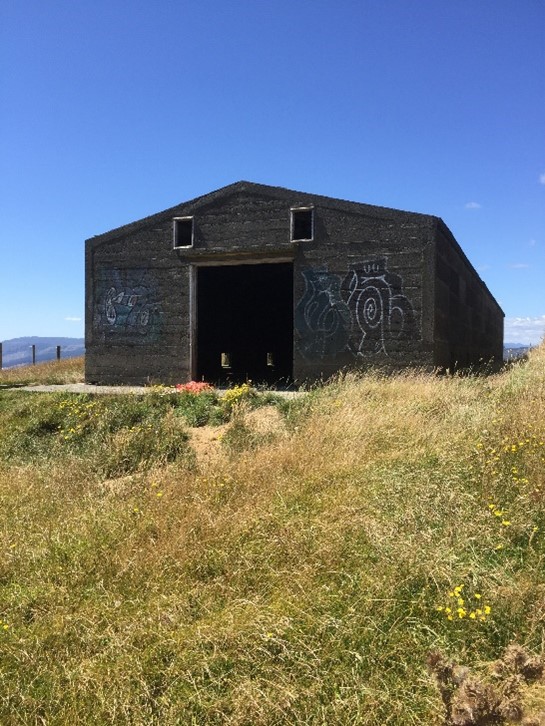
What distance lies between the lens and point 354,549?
415 centimetres

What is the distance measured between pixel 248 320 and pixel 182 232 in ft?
26.4

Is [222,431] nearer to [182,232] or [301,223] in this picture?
[301,223]

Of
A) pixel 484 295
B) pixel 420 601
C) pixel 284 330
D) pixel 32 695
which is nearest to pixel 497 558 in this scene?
pixel 420 601

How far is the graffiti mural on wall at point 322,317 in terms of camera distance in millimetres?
15055

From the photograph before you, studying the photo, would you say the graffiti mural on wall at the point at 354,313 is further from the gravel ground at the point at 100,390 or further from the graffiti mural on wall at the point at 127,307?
the graffiti mural on wall at the point at 127,307

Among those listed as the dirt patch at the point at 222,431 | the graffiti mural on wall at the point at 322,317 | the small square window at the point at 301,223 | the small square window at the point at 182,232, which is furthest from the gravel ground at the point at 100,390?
the small square window at the point at 182,232

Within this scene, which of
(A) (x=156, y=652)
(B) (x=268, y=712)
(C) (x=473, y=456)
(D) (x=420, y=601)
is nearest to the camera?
(B) (x=268, y=712)

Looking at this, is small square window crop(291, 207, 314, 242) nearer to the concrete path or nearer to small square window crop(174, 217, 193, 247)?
small square window crop(174, 217, 193, 247)

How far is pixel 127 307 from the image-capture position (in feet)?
57.1

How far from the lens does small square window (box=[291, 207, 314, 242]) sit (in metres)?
15.5

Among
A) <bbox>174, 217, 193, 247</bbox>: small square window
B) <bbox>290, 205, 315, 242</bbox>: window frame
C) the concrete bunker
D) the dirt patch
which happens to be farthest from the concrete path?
<bbox>290, 205, 315, 242</bbox>: window frame

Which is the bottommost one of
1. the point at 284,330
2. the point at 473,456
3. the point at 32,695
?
the point at 32,695

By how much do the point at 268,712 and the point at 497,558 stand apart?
2.13 meters

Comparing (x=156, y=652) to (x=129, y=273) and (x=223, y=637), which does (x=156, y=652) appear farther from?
(x=129, y=273)
